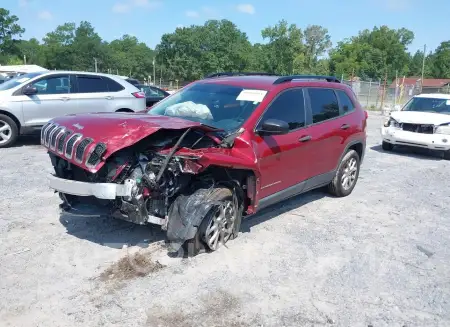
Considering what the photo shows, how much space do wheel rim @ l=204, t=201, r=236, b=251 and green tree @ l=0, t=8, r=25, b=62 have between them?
103 metres

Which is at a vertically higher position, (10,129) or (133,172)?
(133,172)

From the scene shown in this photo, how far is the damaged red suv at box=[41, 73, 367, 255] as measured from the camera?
3.90m

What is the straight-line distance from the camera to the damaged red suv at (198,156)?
12.8 feet

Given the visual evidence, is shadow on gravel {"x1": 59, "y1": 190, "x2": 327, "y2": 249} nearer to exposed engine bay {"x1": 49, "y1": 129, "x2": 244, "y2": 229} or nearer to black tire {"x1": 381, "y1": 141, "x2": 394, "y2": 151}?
exposed engine bay {"x1": 49, "y1": 129, "x2": 244, "y2": 229}

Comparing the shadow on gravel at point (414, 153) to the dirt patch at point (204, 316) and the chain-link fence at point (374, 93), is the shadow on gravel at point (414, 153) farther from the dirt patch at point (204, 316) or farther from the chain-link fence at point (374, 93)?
the chain-link fence at point (374, 93)

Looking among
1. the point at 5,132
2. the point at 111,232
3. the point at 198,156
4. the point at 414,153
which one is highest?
the point at 198,156

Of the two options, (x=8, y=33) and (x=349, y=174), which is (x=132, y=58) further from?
(x=349, y=174)

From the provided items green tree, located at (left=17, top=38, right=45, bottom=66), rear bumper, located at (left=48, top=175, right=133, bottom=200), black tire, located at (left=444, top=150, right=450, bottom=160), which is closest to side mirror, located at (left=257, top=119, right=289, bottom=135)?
rear bumper, located at (left=48, top=175, right=133, bottom=200)

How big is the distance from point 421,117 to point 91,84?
8070 millimetres

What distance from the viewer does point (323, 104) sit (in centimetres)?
588

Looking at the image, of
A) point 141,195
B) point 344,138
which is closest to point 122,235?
point 141,195

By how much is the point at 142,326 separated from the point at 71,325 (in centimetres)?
51

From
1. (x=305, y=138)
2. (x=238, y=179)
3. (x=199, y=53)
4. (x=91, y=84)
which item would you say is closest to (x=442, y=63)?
(x=199, y=53)

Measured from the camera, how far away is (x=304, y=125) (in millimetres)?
5391
